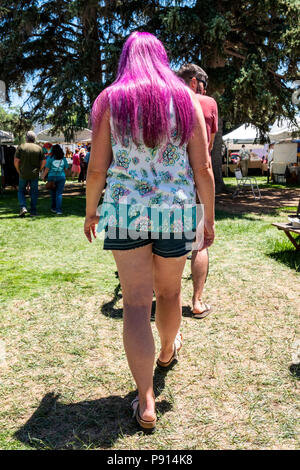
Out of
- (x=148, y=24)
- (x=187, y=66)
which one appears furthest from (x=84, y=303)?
(x=148, y=24)

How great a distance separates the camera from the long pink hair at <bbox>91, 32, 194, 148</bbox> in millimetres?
1783

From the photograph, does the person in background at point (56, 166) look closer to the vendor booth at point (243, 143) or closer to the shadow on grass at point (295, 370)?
the shadow on grass at point (295, 370)

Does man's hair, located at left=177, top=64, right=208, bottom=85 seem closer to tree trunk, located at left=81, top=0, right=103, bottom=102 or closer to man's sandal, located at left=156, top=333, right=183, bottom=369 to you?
man's sandal, located at left=156, top=333, right=183, bottom=369

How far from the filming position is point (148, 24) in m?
10.5

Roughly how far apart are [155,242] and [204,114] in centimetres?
141

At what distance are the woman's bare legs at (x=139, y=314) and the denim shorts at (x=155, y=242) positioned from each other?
3 centimetres

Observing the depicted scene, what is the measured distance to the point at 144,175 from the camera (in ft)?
6.16

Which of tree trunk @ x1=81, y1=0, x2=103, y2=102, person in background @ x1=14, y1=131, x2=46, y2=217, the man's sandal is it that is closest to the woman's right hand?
the man's sandal

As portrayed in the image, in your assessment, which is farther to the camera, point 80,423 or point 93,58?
point 93,58

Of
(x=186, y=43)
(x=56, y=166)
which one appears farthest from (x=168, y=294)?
(x=186, y=43)

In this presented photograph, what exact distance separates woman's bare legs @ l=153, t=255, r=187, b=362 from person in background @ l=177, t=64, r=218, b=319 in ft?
2.75

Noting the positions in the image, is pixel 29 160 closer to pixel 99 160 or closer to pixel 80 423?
pixel 99 160

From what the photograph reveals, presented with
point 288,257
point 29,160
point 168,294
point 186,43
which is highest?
point 186,43

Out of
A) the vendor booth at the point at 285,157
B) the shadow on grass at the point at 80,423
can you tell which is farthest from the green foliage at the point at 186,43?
the shadow on grass at the point at 80,423
